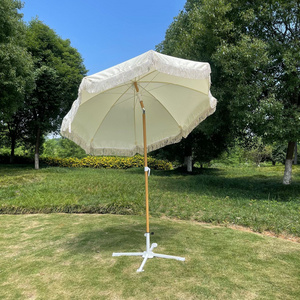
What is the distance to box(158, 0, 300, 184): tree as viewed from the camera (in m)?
6.83

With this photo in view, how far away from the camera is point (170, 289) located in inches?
95.0

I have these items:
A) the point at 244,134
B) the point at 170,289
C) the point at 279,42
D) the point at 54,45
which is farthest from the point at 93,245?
the point at 54,45

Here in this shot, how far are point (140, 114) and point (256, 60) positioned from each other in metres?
4.77

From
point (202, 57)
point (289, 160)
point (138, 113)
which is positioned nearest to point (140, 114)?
point (138, 113)

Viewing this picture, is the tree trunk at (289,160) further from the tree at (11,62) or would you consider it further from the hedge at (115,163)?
the tree at (11,62)

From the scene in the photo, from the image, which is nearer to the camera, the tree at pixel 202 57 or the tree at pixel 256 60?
the tree at pixel 256 60

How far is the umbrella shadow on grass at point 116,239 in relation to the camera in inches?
141

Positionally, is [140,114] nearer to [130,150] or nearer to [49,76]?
[130,150]

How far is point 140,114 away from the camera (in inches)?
151

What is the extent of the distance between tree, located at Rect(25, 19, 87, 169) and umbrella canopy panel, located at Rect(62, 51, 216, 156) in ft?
39.9

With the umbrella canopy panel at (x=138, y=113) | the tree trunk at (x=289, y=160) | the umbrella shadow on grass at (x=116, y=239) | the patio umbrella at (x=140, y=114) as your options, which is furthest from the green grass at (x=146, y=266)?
the tree trunk at (x=289, y=160)

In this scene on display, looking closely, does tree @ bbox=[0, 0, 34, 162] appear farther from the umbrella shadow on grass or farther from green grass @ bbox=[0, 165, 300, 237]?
the umbrella shadow on grass

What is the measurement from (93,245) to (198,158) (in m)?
12.7

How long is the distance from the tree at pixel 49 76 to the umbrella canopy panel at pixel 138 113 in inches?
478
